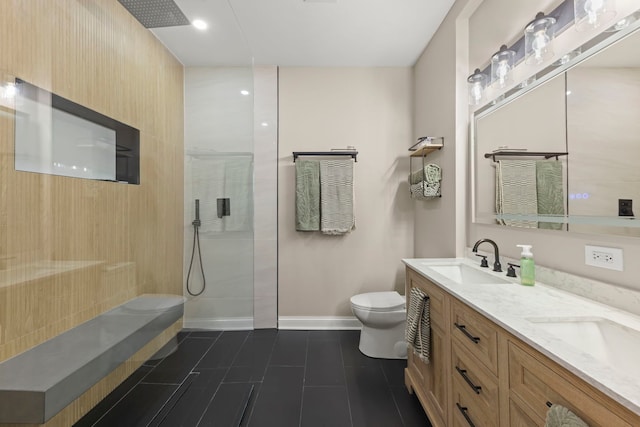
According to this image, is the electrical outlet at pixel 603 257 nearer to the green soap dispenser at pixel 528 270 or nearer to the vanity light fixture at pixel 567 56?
the green soap dispenser at pixel 528 270

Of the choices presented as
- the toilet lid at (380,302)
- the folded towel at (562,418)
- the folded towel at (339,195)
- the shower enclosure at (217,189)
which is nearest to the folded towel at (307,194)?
the folded towel at (339,195)

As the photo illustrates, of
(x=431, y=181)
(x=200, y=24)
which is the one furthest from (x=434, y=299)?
(x=200, y=24)

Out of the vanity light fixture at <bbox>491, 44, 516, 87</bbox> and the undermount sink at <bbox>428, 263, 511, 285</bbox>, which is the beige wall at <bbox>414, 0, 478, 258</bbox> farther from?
the vanity light fixture at <bbox>491, 44, 516, 87</bbox>

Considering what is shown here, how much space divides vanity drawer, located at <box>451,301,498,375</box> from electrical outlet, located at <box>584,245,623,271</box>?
20.1 inches

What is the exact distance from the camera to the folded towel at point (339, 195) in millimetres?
2596

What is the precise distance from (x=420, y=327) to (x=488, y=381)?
0.56 meters

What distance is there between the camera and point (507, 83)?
153 cm

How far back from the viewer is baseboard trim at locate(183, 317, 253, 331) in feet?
5.68

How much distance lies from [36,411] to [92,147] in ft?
3.86

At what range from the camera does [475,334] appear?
104 centimetres

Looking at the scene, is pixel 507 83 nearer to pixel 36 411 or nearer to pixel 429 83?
pixel 429 83

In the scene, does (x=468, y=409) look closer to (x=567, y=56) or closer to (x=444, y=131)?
(x=567, y=56)

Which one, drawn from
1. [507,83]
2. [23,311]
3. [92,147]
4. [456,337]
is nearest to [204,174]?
[92,147]

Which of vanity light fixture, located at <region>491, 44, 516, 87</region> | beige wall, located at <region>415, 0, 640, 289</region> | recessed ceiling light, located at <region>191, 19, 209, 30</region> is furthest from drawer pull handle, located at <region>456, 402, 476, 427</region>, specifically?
recessed ceiling light, located at <region>191, 19, 209, 30</region>
